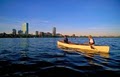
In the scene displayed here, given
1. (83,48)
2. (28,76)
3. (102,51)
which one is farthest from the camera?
(83,48)

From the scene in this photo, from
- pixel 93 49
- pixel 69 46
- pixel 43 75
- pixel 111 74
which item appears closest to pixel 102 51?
pixel 93 49

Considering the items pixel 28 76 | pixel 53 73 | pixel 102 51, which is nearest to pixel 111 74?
pixel 53 73

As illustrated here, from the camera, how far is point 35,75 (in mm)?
11578

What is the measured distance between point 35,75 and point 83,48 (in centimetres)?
2132

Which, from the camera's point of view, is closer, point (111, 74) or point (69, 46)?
point (111, 74)

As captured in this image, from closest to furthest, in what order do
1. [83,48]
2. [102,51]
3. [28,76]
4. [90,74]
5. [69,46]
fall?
[28,76]
[90,74]
[102,51]
[83,48]
[69,46]

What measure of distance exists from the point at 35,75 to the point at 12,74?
1.82 m

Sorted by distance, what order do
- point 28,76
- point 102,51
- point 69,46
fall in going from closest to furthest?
1. point 28,76
2. point 102,51
3. point 69,46

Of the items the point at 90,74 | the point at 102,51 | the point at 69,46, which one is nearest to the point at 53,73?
the point at 90,74

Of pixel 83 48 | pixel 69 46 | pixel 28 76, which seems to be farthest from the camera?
pixel 69 46

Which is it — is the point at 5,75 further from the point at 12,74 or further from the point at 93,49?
the point at 93,49

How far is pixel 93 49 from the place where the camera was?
94.1 feet

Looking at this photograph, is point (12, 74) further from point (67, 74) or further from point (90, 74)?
point (90, 74)

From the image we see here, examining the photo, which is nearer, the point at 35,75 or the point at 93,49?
the point at 35,75
